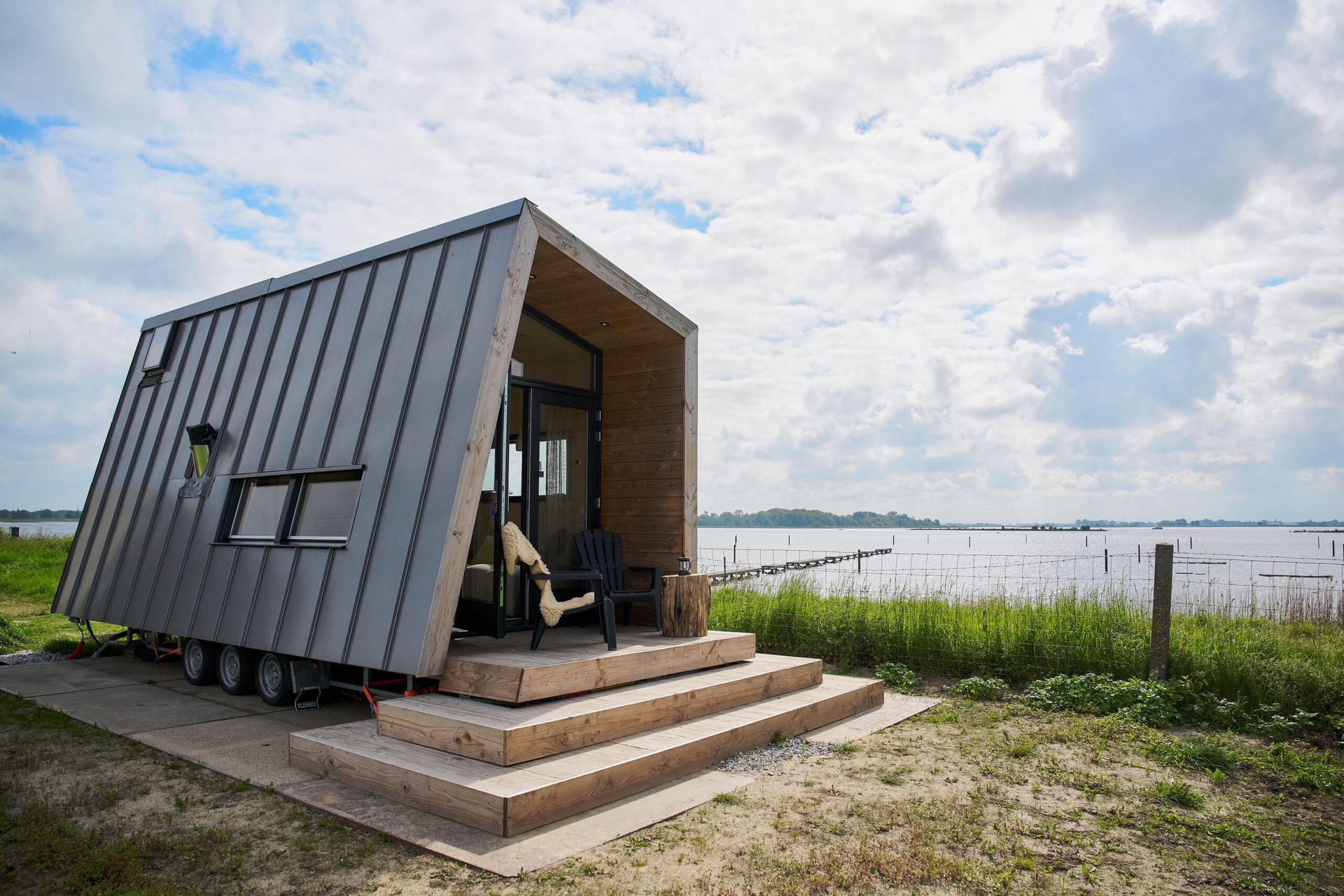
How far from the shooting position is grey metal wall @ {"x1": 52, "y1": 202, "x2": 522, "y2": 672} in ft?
15.9

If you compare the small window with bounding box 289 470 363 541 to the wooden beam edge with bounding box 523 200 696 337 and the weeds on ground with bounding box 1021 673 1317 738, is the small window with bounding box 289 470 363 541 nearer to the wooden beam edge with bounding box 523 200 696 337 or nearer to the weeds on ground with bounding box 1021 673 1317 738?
the wooden beam edge with bounding box 523 200 696 337

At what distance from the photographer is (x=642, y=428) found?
701 centimetres

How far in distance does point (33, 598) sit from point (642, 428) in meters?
11.5

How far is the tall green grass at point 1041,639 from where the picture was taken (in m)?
5.63

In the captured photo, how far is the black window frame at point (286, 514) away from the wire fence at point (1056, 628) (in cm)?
417

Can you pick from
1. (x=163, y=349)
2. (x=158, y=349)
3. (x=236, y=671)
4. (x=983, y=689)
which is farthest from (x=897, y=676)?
(x=158, y=349)

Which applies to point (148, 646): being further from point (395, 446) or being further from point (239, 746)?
point (395, 446)

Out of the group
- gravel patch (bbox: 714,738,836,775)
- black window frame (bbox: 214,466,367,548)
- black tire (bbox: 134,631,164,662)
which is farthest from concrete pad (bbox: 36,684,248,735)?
gravel patch (bbox: 714,738,836,775)

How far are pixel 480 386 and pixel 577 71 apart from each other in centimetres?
303

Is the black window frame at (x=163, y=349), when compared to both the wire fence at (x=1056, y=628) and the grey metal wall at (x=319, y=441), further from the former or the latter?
the wire fence at (x=1056, y=628)

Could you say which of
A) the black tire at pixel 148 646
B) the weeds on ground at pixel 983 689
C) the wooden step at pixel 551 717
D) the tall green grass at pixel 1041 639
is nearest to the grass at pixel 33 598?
the black tire at pixel 148 646

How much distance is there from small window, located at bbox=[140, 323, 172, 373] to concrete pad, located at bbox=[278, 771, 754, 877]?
19.3 ft

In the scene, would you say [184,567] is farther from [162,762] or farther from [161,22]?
[161,22]

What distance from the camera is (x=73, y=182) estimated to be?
295 inches
